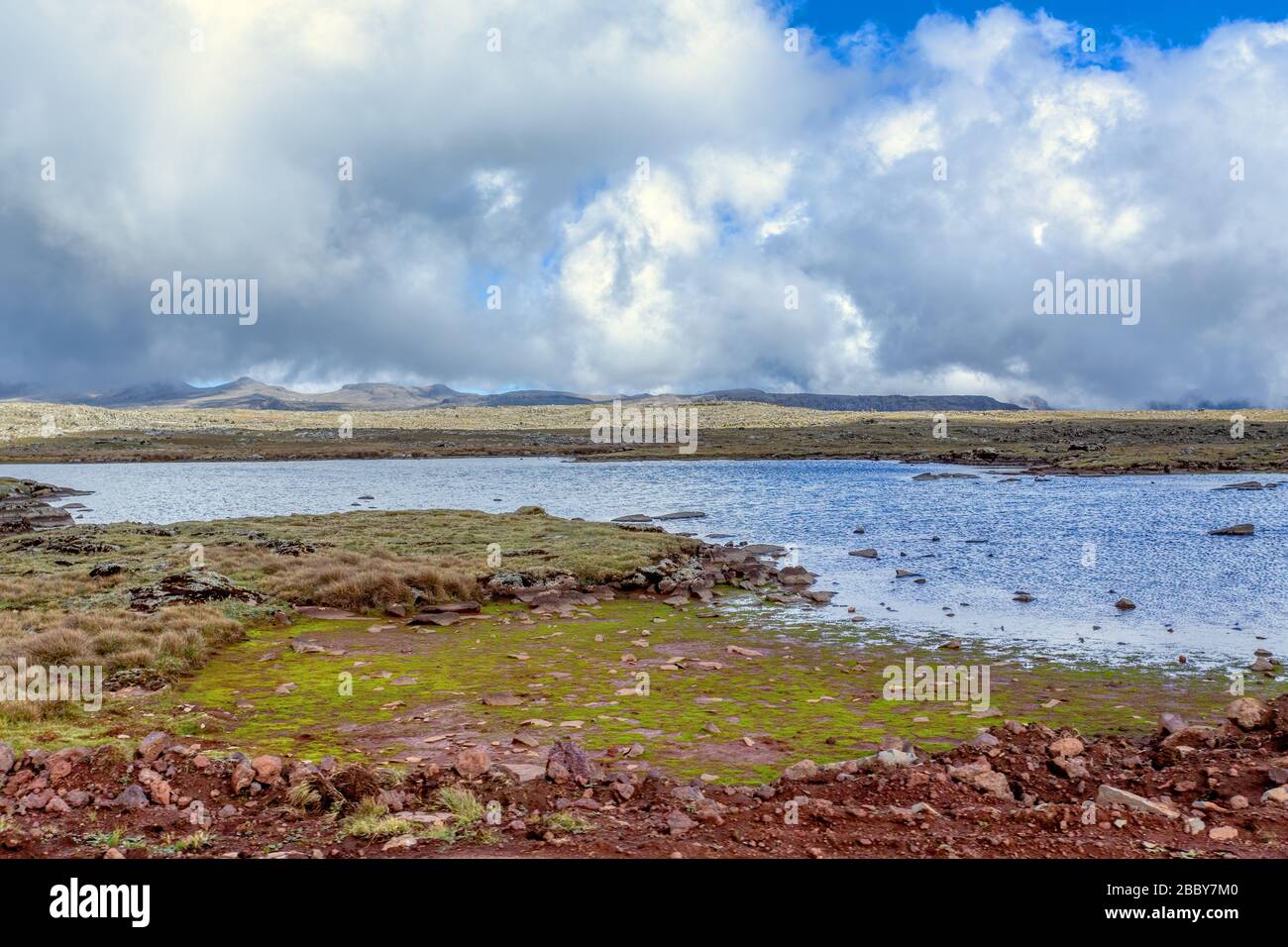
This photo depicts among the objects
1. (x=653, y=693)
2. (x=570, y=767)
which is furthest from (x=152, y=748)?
(x=653, y=693)

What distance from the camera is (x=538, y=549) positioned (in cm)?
3241

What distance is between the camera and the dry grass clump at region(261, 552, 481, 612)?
2417 cm

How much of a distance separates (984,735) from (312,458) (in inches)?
5087

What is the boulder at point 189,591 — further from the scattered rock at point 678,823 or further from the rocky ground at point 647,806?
the scattered rock at point 678,823

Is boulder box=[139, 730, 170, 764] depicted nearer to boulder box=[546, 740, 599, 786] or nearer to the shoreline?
the shoreline

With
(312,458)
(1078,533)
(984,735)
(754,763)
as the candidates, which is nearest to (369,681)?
(754,763)

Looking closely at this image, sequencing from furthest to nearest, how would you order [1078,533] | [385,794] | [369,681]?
[1078,533]
[369,681]
[385,794]

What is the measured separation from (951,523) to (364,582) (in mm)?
32730

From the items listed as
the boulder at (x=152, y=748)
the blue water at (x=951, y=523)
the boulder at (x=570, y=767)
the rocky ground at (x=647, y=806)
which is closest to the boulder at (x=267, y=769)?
the rocky ground at (x=647, y=806)

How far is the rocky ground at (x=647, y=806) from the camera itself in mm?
7949

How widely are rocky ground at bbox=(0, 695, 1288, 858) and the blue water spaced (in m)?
10.6

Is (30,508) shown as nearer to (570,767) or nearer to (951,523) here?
(951,523)
